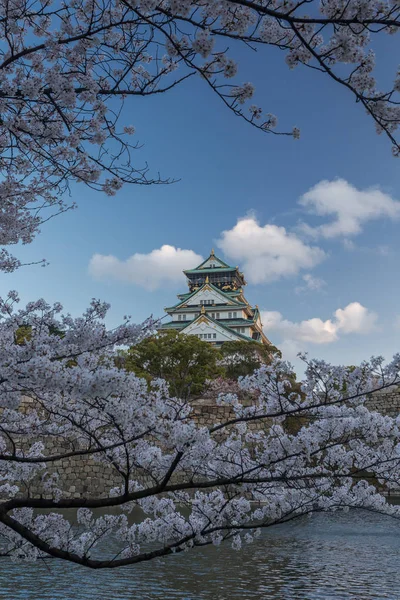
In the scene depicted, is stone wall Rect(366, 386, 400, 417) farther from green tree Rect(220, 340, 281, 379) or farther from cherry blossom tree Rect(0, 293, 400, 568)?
cherry blossom tree Rect(0, 293, 400, 568)

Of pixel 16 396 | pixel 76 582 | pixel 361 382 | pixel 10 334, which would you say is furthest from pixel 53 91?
pixel 76 582

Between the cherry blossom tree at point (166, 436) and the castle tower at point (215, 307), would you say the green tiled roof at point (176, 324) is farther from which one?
the cherry blossom tree at point (166, 436)

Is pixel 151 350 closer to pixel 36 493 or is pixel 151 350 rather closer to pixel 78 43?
pixel 36 493

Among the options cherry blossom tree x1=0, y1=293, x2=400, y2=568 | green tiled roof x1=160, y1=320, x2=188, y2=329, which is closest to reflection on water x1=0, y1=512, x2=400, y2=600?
cherry blossom tree x1=0, y1=293, x2=400, y2=568

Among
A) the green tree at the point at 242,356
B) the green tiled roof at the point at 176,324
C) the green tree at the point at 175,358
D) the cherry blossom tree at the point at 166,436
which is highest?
the green tiled roof at the point at 176,324

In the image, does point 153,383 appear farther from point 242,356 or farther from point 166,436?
point 242,356

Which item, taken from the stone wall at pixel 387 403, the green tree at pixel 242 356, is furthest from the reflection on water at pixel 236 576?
the green tree at pixel 242 356

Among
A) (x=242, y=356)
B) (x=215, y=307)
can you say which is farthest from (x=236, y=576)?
(x=215, y=307)
